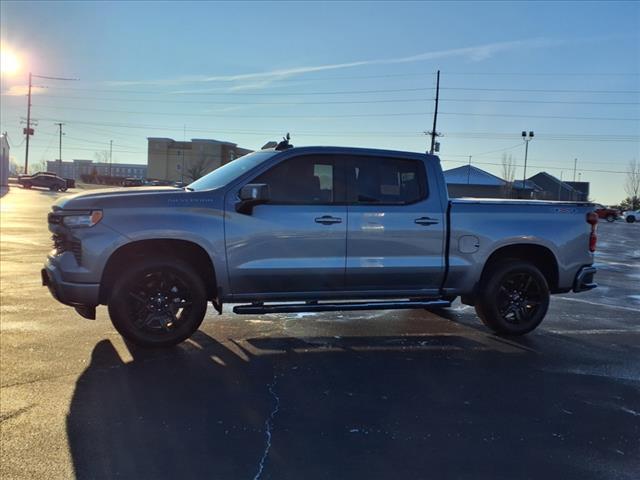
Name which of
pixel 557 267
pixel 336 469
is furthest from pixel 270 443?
pixel 557 267

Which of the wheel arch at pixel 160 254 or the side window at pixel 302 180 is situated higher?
the side window at pixel 302 180

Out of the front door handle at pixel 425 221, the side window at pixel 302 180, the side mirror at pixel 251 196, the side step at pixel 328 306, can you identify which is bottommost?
the side step at pixel 328 306

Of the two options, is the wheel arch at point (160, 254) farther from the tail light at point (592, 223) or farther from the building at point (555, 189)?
the building at point (555, 189)

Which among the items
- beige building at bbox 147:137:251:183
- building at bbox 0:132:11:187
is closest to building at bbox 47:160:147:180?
beige building at bbox 147:137:251:183

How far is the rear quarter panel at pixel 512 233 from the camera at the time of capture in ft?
21.0

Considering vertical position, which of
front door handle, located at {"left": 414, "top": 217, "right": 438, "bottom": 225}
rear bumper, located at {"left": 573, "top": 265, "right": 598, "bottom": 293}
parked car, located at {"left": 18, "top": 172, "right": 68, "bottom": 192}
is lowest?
rear bumper, located at {"left": 573, "top": 265, "right": 598, "bottom": 293}

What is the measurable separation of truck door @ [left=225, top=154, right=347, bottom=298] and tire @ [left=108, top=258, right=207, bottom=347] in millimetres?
436

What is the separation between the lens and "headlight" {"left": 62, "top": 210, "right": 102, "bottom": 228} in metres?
5.36

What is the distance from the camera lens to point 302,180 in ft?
19.8

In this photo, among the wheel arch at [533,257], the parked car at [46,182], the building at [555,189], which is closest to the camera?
the wheel arch at [533,257]

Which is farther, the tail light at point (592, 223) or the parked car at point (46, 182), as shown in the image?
the parked car at point (46, 182)

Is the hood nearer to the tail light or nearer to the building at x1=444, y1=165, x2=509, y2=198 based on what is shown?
the tail light

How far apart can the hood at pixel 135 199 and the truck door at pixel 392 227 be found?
1.52 meters

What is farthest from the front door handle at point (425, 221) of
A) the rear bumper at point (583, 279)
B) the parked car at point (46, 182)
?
the parked car at point (46, 182)
